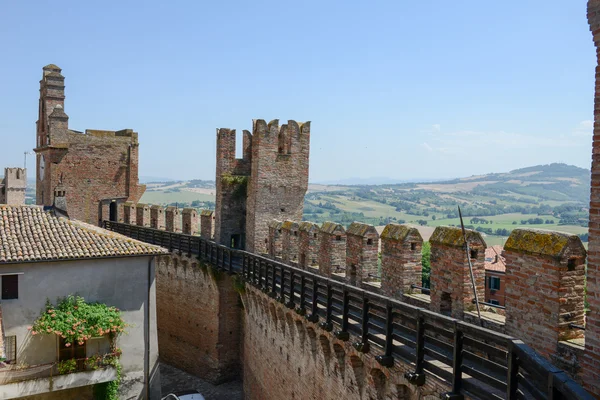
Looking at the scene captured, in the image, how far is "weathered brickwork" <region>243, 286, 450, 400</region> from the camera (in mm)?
9270

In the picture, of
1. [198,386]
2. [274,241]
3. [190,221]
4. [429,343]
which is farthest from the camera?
[190,221]

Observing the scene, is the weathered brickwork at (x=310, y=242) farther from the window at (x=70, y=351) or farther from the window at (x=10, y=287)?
the window at (x=10, y=287)

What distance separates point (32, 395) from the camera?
15914mm

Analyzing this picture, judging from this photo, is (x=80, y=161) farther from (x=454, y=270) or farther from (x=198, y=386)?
(x=454, y=270)

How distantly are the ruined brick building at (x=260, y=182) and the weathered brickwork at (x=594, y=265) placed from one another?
14.7 meters

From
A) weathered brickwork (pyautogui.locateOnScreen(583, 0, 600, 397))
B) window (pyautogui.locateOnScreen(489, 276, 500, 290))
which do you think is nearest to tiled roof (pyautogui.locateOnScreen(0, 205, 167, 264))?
weathered brickwork (pyautogui.locateOnScreen(583, 0, 600, 397))

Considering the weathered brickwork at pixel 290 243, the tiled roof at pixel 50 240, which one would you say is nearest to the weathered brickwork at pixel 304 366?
the weathered brickwork at pixel 290 243

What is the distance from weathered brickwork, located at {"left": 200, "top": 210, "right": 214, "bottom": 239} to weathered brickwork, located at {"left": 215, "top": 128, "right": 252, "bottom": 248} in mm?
479

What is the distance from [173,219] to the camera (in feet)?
81.0

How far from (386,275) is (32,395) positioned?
38.1ft

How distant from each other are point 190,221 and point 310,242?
10.1 m

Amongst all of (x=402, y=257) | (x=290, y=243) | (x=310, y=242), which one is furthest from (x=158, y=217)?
(x=402, y=257)

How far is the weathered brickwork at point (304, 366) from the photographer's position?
9.27 m

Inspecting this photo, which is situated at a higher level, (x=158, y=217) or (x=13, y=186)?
(x=13, y=186)
